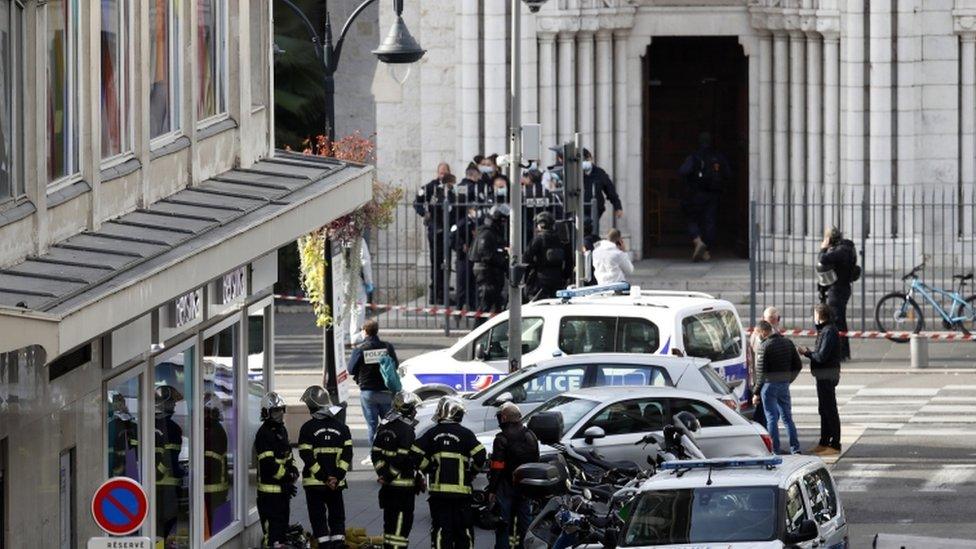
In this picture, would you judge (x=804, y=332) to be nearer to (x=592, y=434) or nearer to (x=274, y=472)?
(x=592, y=434)

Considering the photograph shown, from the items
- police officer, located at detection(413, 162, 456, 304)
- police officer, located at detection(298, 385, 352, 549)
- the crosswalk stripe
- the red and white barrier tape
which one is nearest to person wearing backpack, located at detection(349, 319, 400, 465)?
police officer, located at detection(298, 385, 352, 549)

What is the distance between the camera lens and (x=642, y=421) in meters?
21.7

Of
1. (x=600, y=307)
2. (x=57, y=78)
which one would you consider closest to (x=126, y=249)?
(x=57, y=78)

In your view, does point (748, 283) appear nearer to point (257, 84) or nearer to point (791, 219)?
point (791, 219)

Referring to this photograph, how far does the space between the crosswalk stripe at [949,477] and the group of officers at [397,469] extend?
16.8 ft

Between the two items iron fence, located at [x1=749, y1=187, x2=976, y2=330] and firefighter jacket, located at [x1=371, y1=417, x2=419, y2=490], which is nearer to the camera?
firefighter jacket, located at [x1=371, y1=417, x2=419, y2=490]

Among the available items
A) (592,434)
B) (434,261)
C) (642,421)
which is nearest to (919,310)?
(434,261)

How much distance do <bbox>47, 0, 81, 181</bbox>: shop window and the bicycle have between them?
1787 centimetres

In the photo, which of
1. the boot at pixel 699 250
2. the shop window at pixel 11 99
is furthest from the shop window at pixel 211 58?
the boot at pixel 699 250

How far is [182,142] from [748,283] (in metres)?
16.9

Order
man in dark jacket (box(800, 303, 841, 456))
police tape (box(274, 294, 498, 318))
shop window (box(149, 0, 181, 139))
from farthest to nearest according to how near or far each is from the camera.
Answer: police tape (box(274, 294, 498, 318)) → man in dark jacket (box(800, 303, 841, 456)) → shop window (box(149, 0, 181, 139))

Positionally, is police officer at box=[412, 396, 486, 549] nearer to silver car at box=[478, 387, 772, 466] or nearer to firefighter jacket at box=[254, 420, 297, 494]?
firefighter jacket at box=[254, 420, 297, 494]

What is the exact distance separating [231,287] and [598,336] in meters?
6.57

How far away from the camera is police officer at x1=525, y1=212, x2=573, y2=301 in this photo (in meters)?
30.8
